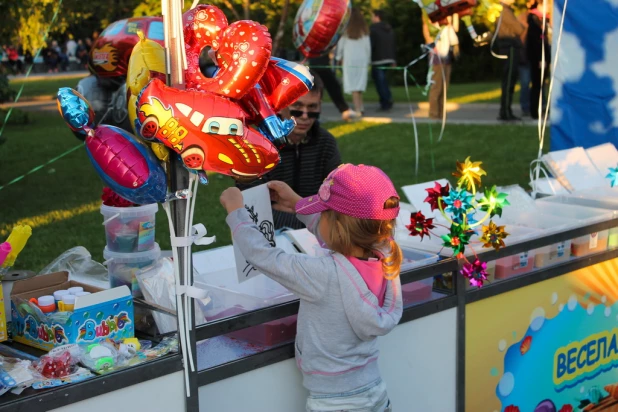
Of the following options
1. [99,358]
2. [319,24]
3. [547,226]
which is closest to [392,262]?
[99,358]

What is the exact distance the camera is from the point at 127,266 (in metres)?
2.50

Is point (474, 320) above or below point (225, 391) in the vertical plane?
below

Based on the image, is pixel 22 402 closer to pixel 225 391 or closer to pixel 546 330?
pixel 225 391

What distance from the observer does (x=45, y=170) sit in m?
9.62

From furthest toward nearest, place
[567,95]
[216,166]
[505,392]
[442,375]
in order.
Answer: [567,95] → [505,392] → [442,375] → [216,166]

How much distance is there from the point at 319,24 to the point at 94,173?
16.9ft

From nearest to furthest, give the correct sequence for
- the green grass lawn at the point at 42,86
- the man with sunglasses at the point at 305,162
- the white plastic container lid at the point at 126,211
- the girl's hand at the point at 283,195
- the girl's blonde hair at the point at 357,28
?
the white plastic container lid at the point at 126,211
the girl's hand at the point at 283,195
the man with sunglasses at the point at 305,162
the girl's blonde hair at the point at 357,28
the green grass lawn at the point at 42,86

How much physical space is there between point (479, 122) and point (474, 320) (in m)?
9.31

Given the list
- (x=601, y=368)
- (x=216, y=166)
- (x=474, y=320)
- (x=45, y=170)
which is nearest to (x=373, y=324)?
(x=216, y=166)

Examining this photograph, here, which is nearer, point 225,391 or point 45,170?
point 225,391

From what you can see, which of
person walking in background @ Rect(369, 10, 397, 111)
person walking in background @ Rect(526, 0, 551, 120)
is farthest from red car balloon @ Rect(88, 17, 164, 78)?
person walking in background @ Rect(369, 10, 397, 111)

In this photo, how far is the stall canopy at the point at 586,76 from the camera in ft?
16.3

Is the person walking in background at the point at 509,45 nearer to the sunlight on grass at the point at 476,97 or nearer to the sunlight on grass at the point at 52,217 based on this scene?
the sunlight on grass at the point at 476,97

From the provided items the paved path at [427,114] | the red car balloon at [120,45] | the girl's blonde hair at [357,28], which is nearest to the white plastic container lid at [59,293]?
the red car balloon at [120,45]
